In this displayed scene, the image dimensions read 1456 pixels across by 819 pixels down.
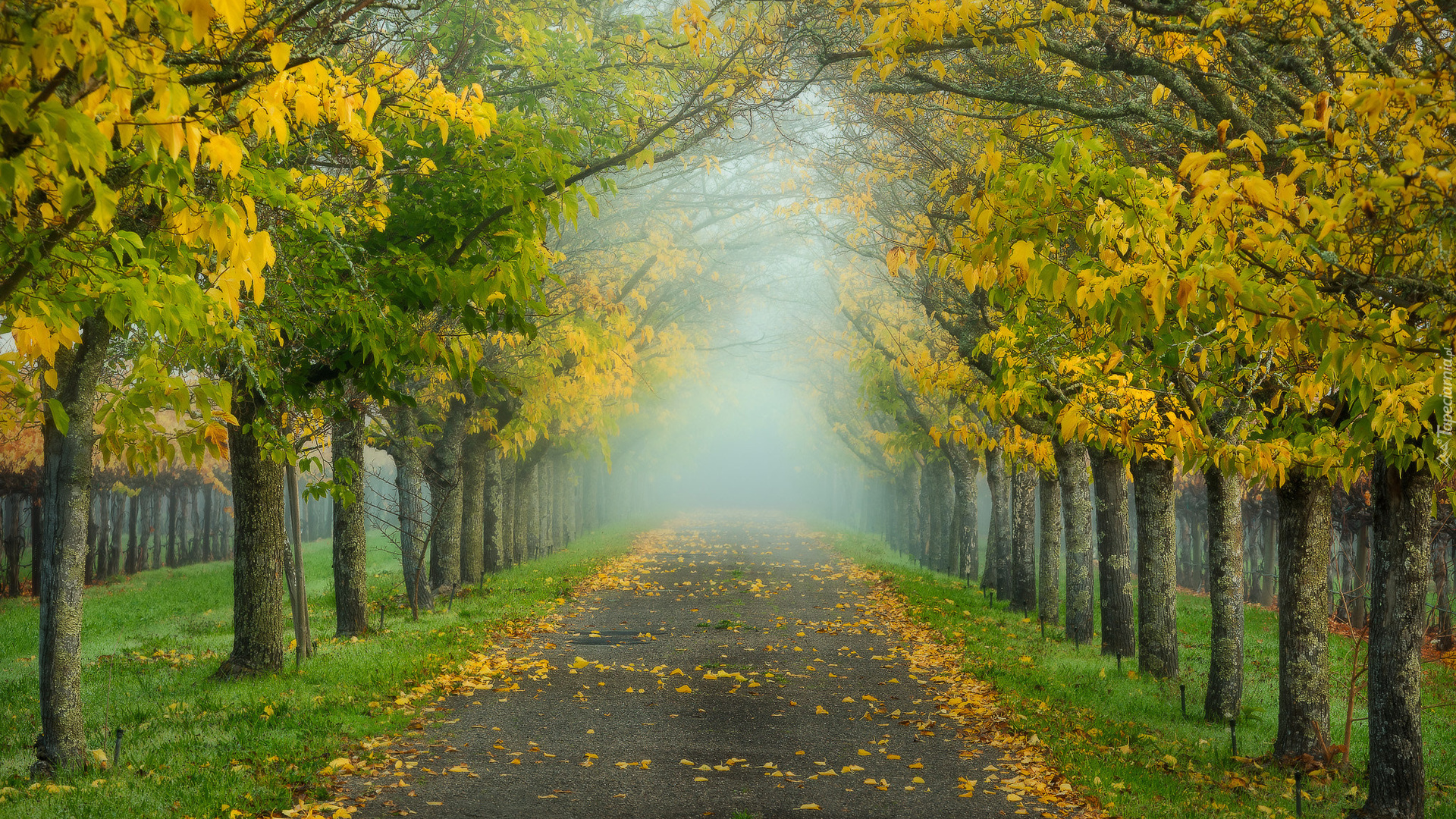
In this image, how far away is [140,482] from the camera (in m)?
31.0

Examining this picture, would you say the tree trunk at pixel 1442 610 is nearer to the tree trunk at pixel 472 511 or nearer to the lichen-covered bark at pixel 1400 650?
A: the lichen-covered bark at pixel 1400 650

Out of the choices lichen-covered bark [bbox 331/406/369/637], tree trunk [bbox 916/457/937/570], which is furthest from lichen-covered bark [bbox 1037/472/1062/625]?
tree trunk [bbox 916/457/937/570]

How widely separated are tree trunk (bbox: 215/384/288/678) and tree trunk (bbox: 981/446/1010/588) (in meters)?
14.7

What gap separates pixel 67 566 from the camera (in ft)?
21.8

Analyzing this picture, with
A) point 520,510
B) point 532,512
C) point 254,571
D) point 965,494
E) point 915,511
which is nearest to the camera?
point 254,571

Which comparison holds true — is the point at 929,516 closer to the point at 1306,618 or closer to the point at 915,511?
the point at 915,511

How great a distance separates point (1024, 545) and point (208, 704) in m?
13.6

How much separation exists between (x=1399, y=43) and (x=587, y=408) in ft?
51.3

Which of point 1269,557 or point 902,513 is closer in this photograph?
point 1269,557

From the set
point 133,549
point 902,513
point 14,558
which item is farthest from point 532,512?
point 902,513

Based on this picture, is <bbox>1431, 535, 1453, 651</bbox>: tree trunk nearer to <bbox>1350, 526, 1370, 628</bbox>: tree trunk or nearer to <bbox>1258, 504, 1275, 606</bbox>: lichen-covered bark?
<bbox>1350, 526, 1370, 628</bbox>: tree trunk

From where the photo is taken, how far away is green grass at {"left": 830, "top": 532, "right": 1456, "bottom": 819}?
267 inches

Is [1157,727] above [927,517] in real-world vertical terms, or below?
above

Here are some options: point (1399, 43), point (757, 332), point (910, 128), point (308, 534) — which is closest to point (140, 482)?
point (308, 534)
